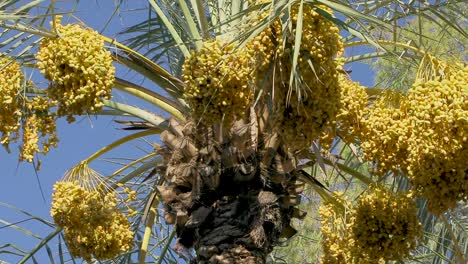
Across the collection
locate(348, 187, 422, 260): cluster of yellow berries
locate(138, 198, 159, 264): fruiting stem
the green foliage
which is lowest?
locate(348, 187, 422, 260): cluster of yellow berries

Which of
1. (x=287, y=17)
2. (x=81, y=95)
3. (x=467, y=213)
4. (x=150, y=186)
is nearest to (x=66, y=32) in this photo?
(x=81, y=95)

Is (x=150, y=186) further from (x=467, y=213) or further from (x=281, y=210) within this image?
(x=467, y=213)

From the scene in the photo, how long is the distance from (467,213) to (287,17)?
3.49 m

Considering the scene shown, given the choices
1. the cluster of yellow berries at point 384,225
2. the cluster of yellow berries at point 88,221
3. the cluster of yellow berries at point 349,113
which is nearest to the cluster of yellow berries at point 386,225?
the cluster of yellow berries at point 384,225

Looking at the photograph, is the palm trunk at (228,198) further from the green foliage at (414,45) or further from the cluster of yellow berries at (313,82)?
the cluster of yellow berries at (313,82)

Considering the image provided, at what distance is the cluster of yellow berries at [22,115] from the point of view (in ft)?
13.6

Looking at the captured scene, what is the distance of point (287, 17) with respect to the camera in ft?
11.6

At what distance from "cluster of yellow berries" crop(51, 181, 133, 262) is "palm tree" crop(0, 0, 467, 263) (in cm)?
19

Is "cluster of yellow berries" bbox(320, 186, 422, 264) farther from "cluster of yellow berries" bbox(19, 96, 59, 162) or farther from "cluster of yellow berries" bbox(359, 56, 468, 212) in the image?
"cluster of yellow berries" bbox(19, 96, 59, 162)

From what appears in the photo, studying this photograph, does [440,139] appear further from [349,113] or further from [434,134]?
[349,113]

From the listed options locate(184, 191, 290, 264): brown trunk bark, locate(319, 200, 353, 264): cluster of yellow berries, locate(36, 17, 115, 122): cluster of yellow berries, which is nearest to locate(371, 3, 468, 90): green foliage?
locate(319, 200, 353, 264): cluster of yellow berries

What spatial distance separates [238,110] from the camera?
3928 millimetres

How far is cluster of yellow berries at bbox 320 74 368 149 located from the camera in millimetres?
3973

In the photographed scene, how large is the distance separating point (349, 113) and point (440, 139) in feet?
1.79
